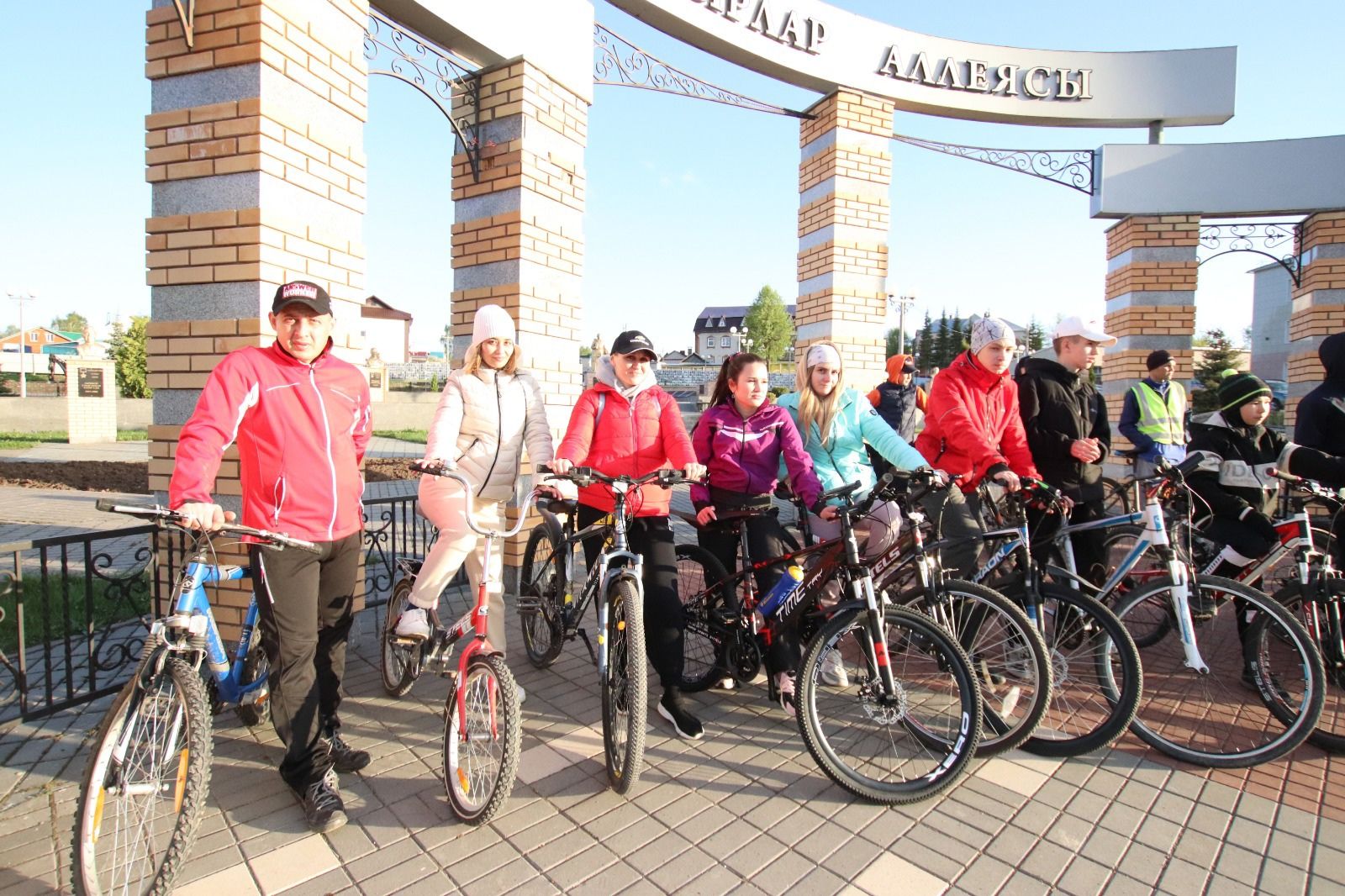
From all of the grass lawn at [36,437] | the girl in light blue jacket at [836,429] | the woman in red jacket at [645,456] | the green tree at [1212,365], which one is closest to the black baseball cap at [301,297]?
the woman in red jacket at [645,456]

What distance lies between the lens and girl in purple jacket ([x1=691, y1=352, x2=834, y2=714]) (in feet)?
12.5

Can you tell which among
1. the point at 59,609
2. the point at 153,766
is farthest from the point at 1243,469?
the point at 59,609

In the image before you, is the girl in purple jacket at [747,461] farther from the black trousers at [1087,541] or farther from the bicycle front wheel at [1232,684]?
the bicycle front wheel at [1232,684]

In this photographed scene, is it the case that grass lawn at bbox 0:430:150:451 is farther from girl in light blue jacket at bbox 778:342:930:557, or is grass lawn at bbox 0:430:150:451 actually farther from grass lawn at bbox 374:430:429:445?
girl in light blue jacket at bbox 778:342:930:557

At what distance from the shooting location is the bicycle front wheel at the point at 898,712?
9.40ft

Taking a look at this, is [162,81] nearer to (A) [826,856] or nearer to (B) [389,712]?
(B) [389,712]

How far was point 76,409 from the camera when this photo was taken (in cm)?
2083

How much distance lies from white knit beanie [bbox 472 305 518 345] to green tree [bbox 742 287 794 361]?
78217 mm

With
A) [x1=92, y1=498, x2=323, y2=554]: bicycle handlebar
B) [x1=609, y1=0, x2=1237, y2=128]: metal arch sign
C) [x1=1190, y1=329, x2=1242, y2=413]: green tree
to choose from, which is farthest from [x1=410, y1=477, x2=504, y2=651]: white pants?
[x1=1190, y1=329, x2=1242, y2=413]: green tree

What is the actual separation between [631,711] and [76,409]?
24759 mm

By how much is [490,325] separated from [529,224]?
2280 millimetres

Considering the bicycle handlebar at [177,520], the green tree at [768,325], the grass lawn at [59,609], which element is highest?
the green tree at [768,325]

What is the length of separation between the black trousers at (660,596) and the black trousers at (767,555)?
40 centimetres

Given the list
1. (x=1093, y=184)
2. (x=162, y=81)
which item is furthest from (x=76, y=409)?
(x=1093, y=184)
